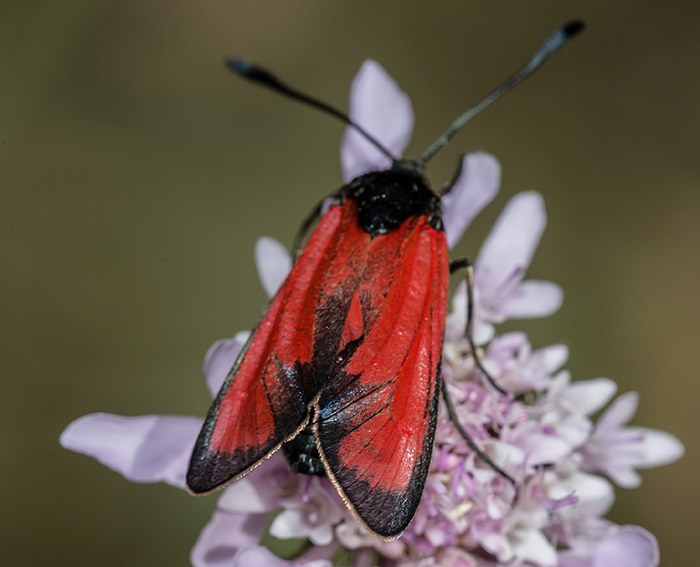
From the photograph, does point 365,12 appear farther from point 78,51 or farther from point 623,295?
point 623,295

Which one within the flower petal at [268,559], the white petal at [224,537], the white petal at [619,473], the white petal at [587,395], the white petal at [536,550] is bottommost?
the white petal at [224,537]

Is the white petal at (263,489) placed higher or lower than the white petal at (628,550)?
lower

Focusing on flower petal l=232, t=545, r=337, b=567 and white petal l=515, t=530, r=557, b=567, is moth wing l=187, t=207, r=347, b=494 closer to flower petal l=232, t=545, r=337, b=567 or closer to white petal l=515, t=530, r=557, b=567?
flower petal l=232, t=545, r=337, b=567

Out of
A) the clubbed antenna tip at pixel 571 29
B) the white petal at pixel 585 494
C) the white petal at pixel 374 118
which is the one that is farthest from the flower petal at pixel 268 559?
the clubbed antenna tip at pixel 571 29

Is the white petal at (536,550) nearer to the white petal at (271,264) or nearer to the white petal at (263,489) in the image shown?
the white petal at (263,489)

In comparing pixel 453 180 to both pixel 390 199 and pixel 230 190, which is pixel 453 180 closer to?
pixel 390 199

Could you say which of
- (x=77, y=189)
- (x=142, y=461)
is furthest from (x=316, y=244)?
(x=77, y=189)
